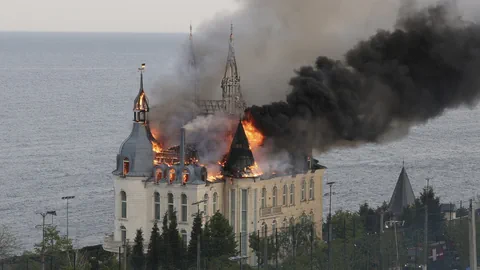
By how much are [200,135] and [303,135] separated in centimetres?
533

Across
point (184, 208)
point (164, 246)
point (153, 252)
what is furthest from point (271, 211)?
point (153, 252)

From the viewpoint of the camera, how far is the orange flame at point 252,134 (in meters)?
75.1

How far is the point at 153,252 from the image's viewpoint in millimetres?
66625

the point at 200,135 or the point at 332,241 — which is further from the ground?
the point at 200,135

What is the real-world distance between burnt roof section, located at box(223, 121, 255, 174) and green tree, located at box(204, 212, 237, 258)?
10.9 ft

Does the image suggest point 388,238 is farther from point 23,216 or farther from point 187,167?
point 23,216

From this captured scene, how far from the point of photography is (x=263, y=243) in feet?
229

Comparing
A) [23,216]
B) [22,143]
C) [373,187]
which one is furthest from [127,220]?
[22,143]

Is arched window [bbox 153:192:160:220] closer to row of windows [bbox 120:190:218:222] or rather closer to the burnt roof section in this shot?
row of windows [bbox 120:190:218:222]

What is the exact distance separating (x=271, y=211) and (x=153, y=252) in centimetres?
896

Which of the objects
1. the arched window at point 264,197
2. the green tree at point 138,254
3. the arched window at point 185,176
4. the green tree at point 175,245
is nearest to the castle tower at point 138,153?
the arched window at point 185,176

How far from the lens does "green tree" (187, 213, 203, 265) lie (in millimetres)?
66750

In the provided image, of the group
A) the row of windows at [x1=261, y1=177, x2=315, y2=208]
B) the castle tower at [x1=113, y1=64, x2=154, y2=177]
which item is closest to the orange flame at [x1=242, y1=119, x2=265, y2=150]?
the row of windows at [x1=261, y1=177, x2=315, y2=208]

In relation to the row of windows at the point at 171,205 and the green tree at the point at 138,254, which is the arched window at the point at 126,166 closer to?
the row of windows at the point at 171,205
